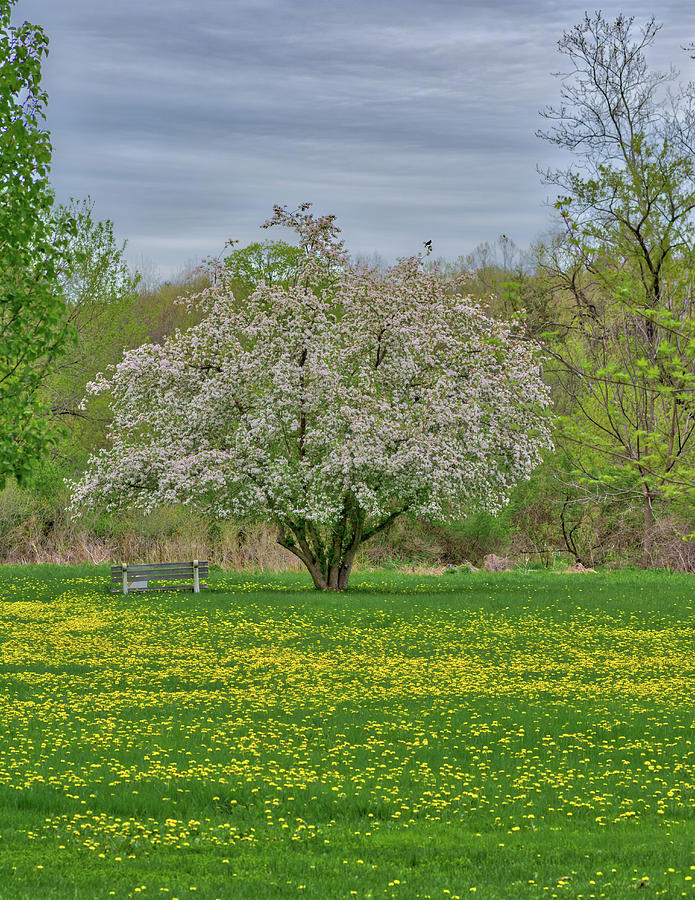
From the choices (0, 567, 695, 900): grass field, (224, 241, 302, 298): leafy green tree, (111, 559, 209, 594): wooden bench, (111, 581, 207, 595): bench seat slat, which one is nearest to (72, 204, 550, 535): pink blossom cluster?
(111, 559, 209, 594): wooden bench

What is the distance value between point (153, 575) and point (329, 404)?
21.2 ft

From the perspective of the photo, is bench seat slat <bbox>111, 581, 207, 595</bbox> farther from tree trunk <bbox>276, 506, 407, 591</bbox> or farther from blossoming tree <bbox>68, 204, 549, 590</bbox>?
tree trunk <bbox>276, 506, 407, 591</bbox>

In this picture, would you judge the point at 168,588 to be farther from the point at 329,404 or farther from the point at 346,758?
the point at 346,758

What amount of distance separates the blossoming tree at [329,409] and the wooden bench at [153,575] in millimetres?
1729

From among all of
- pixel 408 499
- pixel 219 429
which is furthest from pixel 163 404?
pixel 408 499

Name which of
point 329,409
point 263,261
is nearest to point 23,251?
point 329,409

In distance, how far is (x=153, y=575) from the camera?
88.3ft

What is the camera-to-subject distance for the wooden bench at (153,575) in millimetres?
26531

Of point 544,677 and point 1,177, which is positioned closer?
point 544,677

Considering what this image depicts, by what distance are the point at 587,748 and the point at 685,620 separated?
11578 mm

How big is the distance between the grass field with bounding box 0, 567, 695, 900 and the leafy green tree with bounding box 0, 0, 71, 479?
3.66 metres

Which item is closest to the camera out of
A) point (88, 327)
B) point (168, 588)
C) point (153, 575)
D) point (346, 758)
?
point (346, 758)

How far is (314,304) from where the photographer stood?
2711cm

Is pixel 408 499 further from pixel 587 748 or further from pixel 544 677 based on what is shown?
pixel 587 748
